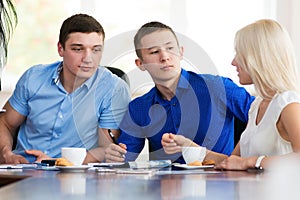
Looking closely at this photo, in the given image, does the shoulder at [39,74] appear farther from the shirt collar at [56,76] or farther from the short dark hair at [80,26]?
the short dark hair at [80,26]

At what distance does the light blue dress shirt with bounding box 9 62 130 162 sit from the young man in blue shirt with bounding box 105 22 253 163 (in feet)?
0.31

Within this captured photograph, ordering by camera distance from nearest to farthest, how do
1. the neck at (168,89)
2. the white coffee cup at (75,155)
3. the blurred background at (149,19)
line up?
the white coffee cup at (75,155) < the neck at (168,89) < the blurred background at (149,19)

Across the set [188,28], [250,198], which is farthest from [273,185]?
[188,28]

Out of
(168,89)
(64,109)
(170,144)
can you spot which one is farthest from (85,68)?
(170,144)

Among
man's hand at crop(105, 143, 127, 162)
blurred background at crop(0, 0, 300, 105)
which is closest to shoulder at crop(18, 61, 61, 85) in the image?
man's hand at crop(105, 143, 127, 162)

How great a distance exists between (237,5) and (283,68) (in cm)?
244

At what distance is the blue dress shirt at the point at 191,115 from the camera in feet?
7.27

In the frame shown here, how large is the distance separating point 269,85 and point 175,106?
0.57 metres

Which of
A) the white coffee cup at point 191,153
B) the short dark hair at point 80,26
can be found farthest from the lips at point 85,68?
the white coffee cup at point 191,153

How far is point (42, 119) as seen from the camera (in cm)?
242

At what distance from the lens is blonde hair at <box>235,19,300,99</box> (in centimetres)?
174

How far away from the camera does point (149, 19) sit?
417cm

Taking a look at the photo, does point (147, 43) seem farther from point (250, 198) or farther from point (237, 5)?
point (237, 5)

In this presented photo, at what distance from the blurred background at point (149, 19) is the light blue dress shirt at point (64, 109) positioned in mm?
1654
